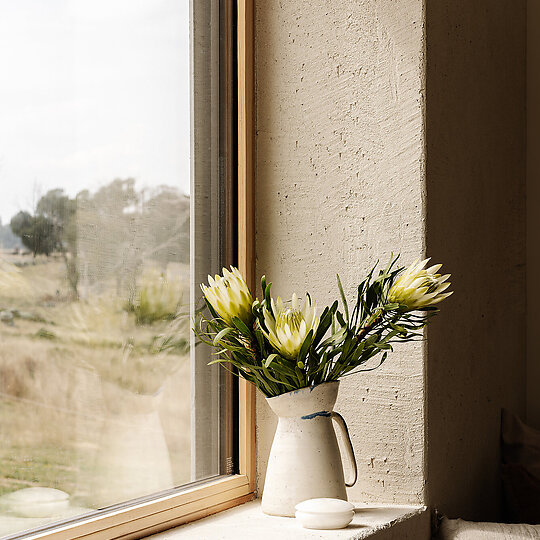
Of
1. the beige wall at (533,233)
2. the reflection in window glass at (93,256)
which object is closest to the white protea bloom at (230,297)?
the reflection in window glass at (93,256)

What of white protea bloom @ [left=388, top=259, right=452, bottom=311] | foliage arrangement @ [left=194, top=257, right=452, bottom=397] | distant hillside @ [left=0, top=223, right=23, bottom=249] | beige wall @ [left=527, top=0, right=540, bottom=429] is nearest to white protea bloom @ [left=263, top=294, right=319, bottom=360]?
foliage arrangement @ [left=194, top=257, right=452, bottom=397]

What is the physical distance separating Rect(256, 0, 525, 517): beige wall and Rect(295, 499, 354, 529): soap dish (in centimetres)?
21

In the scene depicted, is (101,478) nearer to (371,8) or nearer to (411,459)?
(411,459)

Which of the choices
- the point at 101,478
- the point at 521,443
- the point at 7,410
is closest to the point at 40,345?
the point at 7,410

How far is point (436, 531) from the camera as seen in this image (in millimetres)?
1334

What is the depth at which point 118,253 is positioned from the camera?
114 centimetres

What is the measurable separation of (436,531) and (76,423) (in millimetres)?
658

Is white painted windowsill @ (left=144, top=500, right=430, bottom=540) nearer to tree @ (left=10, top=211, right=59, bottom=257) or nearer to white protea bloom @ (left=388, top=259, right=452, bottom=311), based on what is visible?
white protea bloom @ (left=388, top=259, right=452, bottom=311)

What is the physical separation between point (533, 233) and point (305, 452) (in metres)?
0.99

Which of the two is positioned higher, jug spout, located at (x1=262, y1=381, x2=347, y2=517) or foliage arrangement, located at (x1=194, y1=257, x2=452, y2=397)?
foliage arrangement, located at (x1=194, y1=257, x2=452, y2=397)

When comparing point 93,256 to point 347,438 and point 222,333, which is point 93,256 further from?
point 347,438

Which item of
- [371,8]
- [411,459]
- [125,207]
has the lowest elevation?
[411,459]

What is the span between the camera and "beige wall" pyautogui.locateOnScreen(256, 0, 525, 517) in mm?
1318

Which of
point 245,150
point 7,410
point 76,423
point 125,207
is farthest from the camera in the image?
point 245,150
